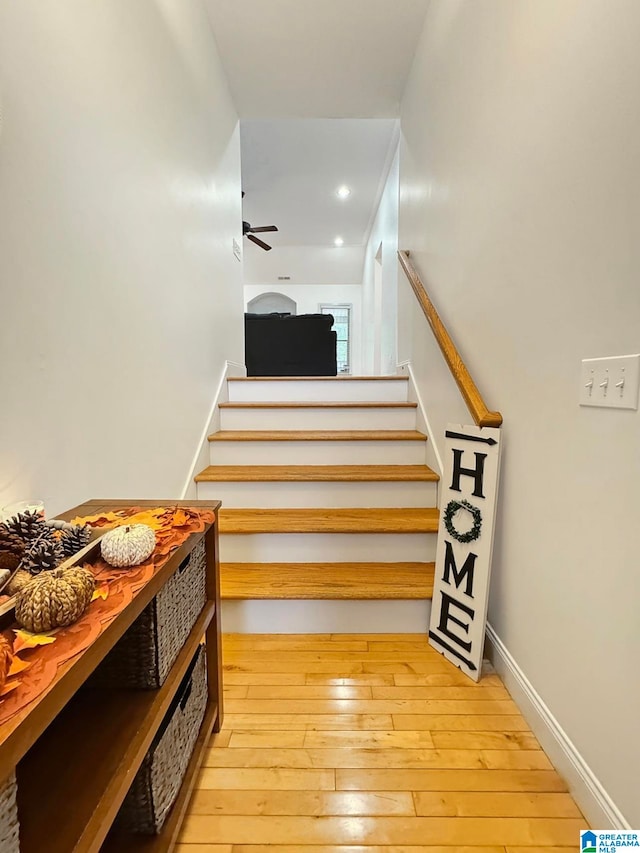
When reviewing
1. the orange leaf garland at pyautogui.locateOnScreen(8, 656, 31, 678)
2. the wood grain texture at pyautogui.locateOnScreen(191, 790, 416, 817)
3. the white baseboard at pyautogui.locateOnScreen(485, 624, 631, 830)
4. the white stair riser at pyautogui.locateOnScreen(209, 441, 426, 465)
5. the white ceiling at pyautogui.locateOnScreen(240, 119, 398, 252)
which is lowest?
the wood grain texture at pyautogui.locateOnScreen(191, 790, 416, 817)

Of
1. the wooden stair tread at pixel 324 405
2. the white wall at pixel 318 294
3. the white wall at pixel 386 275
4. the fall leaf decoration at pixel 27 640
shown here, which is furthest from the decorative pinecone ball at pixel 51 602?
the white wall at pixel 318 294

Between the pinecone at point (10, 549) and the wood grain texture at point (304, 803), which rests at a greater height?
the pinecone at point (10, 549)

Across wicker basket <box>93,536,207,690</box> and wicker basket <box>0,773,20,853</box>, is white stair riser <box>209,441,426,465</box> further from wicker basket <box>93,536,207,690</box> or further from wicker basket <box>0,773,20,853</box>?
wicker basket <box>0,773,20,853</box>

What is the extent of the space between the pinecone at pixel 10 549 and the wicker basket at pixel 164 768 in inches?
18.0

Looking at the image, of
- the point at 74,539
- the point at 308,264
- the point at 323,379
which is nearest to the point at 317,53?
the point at 323,379

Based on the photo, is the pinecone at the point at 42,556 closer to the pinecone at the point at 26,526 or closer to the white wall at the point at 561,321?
the pinecone at the point at 26,526

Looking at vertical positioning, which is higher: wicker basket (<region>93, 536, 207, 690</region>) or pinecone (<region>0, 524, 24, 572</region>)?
pinecone (<region>0, 524, 24, 572</region>)

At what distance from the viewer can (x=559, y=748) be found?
1160mm

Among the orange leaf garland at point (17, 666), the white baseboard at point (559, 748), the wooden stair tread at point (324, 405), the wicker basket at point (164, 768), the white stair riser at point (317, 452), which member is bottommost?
the white baseboard at point (559, 748)

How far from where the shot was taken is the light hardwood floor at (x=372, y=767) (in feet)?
3.33

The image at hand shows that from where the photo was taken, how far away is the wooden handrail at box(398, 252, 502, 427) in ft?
5.14

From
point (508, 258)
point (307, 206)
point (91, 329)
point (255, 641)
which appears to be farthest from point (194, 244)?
point (307, 206)

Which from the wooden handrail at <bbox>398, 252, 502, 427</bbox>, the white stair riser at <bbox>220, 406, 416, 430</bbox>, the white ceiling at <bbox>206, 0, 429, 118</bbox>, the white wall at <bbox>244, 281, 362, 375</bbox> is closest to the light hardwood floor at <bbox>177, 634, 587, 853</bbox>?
the wooden handrail at <bbox>398, 252, 502, 427</bbox>

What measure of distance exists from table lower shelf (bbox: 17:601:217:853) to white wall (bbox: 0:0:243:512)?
463 millimetres
